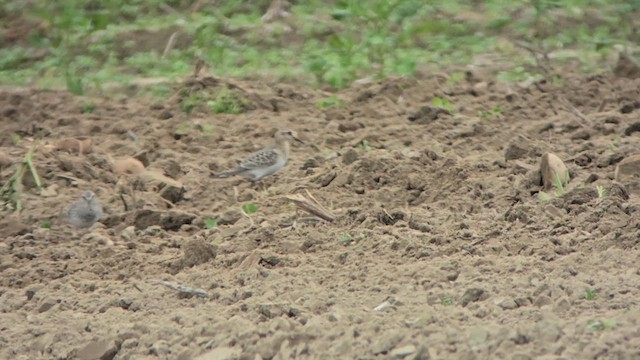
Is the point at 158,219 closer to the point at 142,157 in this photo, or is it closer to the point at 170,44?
the point at 142,157

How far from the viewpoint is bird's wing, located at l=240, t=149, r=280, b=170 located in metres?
7.93

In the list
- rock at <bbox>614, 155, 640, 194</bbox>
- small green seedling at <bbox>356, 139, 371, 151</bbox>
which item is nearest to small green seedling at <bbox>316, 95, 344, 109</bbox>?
small green seedling at <bbox>356, 139, 371, 151</bbox>

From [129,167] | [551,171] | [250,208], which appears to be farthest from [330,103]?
[551,171]

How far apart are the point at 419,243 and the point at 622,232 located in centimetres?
90

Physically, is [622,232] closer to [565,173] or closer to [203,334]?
[565,173]

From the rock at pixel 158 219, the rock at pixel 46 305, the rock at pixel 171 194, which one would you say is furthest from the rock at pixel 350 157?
the rock at pixel 46 305

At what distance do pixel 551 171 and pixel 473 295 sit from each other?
6.40 feet

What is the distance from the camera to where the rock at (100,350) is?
5.09 m

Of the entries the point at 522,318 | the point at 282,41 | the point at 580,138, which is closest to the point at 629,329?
the point at 522,318

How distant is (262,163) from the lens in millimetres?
7973

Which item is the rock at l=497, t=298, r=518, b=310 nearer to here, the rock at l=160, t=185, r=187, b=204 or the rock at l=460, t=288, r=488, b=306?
the rock at l=460, t=288, r=488, b=306

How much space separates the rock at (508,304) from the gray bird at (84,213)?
2921 millimetres

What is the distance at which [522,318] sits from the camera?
4.75 m

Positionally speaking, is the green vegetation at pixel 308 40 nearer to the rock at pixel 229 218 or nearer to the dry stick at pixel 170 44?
the dry stick at pixel 170 44
